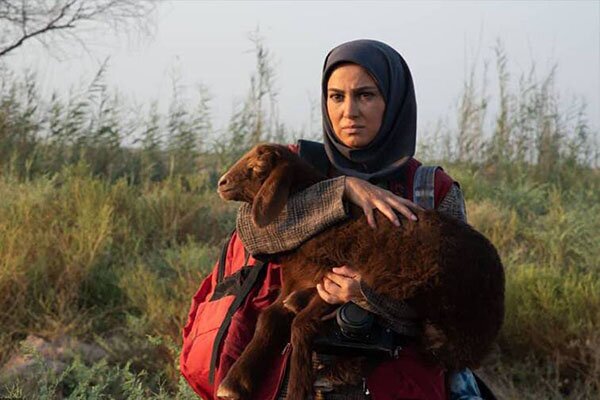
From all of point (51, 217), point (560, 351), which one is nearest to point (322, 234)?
point (560, 351)

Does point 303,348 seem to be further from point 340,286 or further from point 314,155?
point 314,155

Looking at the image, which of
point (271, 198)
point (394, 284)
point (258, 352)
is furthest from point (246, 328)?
point (394, 284)

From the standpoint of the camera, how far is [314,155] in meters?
3.64

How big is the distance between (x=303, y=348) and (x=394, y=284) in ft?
1.10

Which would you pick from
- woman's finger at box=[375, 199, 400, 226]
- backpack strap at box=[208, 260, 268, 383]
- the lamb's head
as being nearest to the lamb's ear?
the lamb's head

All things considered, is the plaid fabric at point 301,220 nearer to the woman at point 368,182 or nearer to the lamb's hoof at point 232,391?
the woman at point 368,182

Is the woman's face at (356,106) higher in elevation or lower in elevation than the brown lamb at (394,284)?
higher

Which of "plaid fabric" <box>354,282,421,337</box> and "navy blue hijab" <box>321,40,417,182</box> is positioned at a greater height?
"navy blue hijab" <box>321,40,417,182</box>

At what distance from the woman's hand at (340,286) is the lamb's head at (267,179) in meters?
0.28

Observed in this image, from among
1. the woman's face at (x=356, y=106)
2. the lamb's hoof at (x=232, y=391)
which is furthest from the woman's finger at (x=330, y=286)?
the woman's face at (x=356, y=106)

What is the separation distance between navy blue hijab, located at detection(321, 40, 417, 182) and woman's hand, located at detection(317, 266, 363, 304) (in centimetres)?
55

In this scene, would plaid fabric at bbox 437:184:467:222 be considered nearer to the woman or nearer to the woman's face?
the woman

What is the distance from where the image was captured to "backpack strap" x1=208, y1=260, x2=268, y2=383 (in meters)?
3.21

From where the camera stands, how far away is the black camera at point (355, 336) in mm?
2953
